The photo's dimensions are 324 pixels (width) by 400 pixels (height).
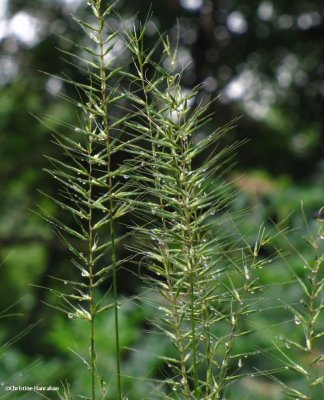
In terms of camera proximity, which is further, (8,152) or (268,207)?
(8,152)

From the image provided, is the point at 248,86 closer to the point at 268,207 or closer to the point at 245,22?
the point at 245,22

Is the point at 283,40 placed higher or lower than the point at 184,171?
lower

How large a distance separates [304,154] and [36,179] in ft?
5.76

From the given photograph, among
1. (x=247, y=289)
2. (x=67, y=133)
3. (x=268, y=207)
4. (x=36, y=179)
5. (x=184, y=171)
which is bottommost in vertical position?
(x=36, y=179)

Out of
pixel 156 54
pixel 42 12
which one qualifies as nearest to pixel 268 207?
pixel 156 54

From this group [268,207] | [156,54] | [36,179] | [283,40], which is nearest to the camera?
[268,207]

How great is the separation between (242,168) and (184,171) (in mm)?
4698

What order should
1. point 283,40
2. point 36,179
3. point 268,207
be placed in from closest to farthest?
point 268,207 → point 283,40 → point 36,179

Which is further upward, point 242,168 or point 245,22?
point 245,22

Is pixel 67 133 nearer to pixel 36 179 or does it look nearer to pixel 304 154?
pixel 36 179

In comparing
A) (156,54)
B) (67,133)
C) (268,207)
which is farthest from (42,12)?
(268,207)

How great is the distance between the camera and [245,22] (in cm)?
547

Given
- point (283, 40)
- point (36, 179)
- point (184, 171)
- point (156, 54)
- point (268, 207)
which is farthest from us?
point (36, 179)

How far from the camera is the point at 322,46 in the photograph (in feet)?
18.1
